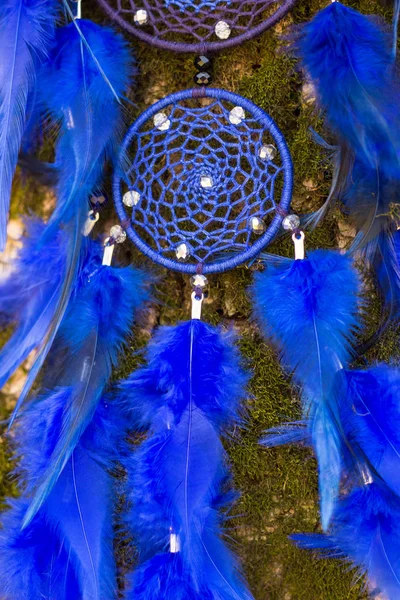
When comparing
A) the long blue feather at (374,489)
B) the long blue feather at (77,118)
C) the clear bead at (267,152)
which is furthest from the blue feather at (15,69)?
the long blue feather at (374,489)

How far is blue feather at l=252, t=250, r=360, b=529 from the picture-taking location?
3.73 feet

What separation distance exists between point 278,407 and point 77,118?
679mm

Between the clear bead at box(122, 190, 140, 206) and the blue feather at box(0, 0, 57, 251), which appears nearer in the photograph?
the blue feather at box(0, 0, 57, 251)

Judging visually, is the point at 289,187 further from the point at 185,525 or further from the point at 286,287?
the point at 185,525

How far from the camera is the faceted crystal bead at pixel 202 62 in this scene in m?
1.29

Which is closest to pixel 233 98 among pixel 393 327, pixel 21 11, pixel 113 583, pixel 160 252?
pixel 160 252

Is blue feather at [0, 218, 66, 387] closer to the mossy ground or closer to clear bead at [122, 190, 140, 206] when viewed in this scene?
clear bead at [122, 190, 140, 206]

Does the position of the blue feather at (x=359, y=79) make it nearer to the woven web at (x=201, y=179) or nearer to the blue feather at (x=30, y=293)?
the woven web at (x=201, y=179)

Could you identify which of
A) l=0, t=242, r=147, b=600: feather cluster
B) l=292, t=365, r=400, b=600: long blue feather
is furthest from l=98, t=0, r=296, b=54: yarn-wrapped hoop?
l=292, t=365, r=400, b=600: long blue feather

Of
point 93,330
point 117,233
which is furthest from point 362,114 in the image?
point 93,330

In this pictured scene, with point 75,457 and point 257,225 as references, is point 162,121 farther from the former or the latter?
point 75,457

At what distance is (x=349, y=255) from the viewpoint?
122 centimetres

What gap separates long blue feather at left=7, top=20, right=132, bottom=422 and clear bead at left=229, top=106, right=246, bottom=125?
0.22 metres

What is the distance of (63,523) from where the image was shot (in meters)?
1.22
